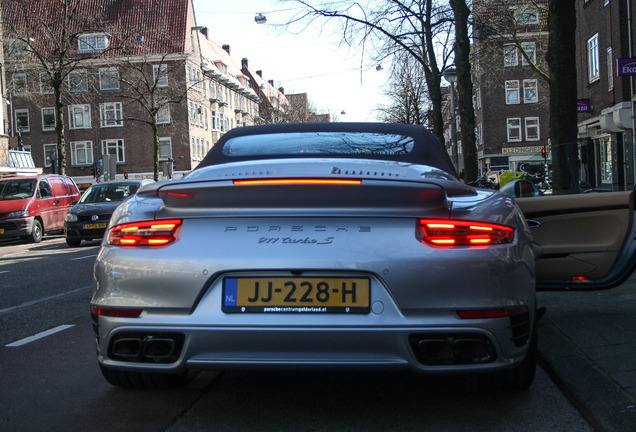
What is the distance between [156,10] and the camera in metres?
64.4

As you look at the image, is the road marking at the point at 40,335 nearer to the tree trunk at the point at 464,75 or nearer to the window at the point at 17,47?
the tree trunk at the point at 464,75

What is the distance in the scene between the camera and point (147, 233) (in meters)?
3.28

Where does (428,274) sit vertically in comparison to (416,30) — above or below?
below

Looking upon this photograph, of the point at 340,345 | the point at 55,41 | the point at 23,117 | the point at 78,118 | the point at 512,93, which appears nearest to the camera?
the point at 340,345

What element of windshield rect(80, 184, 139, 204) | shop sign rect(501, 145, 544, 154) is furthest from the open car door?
shop sign rect(501, 145, 544, 154)

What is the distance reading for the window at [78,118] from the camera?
6425cm

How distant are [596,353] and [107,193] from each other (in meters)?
15.8

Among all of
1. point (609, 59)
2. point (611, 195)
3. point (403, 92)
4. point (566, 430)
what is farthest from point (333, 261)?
point (403, 92)

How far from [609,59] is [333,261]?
28.0 meters

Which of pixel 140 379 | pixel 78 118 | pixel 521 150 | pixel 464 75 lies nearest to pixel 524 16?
pixel 464 75

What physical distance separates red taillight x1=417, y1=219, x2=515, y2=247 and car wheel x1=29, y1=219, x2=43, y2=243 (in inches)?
770

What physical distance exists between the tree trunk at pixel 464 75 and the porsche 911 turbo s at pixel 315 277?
1547 centimetres

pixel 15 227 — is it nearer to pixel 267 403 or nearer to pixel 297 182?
pixel 267 403

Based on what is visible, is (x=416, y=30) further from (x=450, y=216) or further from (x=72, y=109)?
(x=72, y=109)
